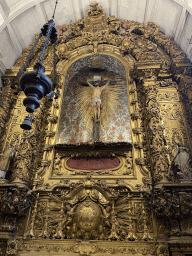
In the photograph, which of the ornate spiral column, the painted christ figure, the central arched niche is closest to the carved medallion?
the ornate spiral column

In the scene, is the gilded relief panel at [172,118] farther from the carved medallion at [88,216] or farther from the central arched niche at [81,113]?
the carved medallion at [88,216]

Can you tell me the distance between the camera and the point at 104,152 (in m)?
6.10

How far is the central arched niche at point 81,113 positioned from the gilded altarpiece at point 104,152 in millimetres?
34

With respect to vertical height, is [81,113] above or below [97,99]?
below

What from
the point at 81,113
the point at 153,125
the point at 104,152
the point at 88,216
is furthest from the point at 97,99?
the point at 88,216

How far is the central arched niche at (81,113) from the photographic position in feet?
21.9

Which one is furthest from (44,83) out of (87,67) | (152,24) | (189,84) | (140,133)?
(152,24)

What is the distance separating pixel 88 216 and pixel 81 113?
363cm

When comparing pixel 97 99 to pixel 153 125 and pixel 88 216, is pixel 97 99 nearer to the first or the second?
pixel 153 125

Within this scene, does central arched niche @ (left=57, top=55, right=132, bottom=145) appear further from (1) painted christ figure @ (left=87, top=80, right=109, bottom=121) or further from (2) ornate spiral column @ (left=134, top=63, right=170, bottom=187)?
(2) ornate spiral column @ (left=134, top=63, right=170, bottom=187)

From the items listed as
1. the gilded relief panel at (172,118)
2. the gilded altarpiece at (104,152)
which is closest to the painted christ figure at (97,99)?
the gilded altarpiece at (104,152)

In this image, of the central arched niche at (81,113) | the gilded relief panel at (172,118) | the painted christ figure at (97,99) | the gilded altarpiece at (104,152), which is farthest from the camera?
the painted christ figure at (97,99)

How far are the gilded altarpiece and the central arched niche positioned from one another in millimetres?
34

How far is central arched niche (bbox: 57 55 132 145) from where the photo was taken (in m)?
6.66
